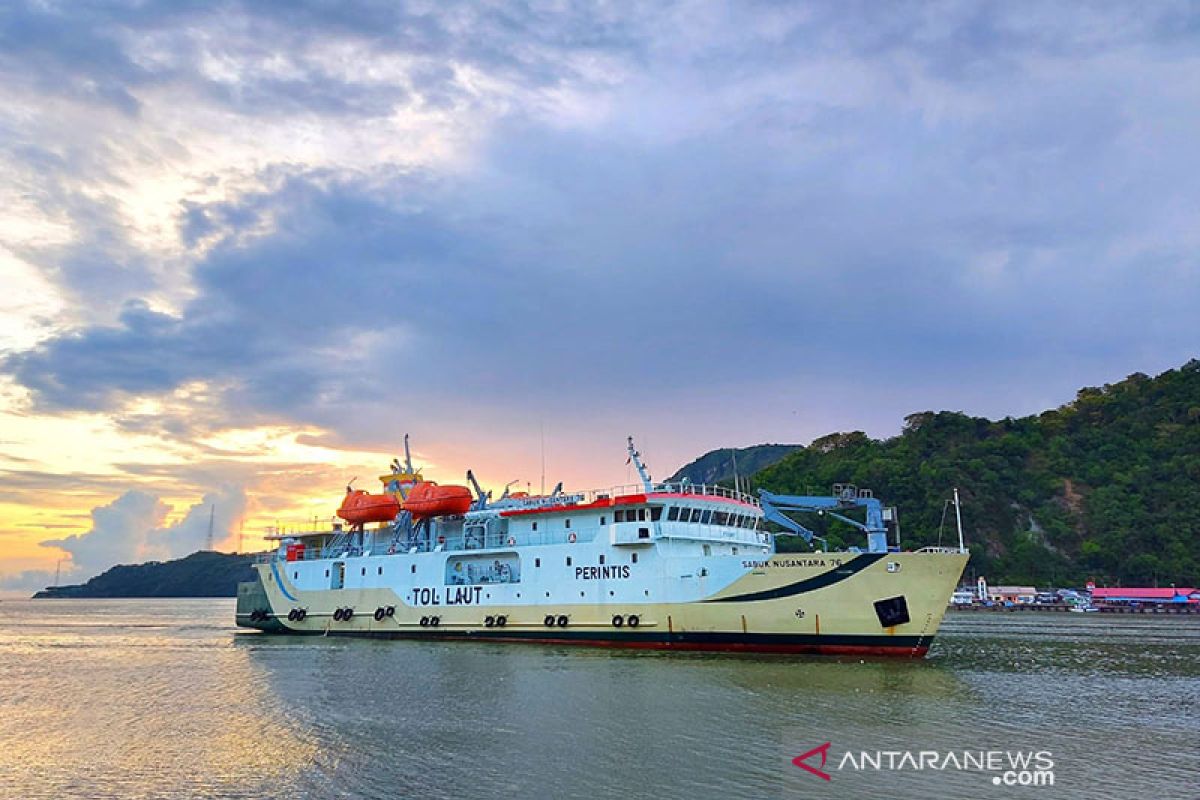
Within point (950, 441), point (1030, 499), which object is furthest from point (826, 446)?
point (1030, 499)

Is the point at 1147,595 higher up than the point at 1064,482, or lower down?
lower down

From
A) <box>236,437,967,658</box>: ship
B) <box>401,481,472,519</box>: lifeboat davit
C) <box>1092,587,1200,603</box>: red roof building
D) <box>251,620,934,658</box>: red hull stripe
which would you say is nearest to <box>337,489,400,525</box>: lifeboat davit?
<box>236,437,967,658</box>: ship

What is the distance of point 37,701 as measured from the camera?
77.7ft

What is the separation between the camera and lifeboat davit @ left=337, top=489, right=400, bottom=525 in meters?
41.1

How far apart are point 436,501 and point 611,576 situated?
10.1m

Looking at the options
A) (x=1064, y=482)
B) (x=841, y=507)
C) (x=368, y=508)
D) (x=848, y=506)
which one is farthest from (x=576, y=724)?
(x=1064, y=482)

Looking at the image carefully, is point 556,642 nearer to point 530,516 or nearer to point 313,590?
point 530,516

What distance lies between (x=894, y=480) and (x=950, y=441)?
1614 centimetres

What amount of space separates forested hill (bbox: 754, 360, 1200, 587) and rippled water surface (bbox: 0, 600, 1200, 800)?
59092 millimetres

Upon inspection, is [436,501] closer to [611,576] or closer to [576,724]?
[611,576]

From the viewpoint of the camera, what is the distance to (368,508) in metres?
41.3

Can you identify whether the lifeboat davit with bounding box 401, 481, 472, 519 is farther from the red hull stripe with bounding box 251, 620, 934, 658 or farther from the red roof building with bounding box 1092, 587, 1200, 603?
the red roof building with bounding box 1092, 587, 1200, 603

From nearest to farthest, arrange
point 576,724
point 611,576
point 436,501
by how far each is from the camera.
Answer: point 576,724 → point 611,576 → point 436,501

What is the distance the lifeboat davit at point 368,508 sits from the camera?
41125mm
